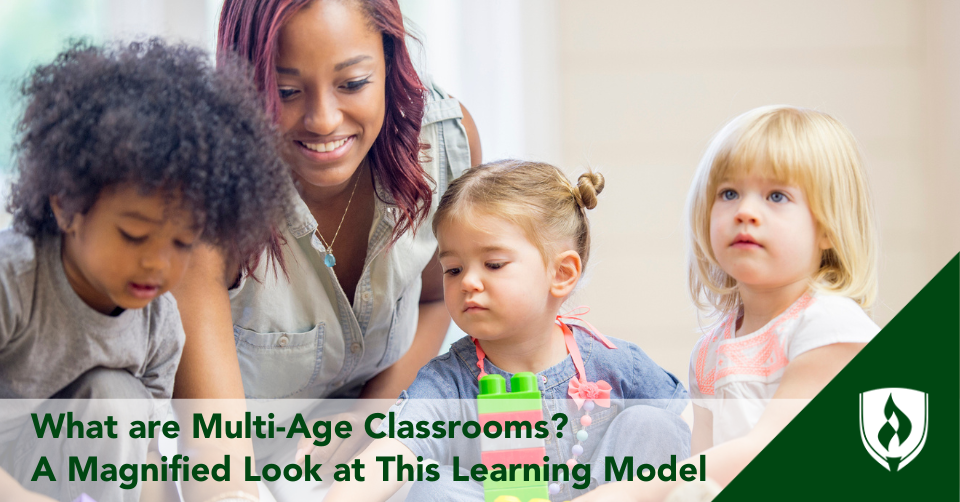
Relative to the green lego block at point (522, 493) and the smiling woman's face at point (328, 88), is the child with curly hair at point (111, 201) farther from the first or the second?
the green lego block at point (522, 493)

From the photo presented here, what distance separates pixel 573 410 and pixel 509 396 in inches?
6.7

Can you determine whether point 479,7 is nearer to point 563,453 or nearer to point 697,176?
point 697,176

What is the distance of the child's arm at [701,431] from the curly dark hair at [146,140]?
0.62 metres

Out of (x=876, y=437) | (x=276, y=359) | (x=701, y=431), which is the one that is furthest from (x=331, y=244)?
(x=876, y=437)

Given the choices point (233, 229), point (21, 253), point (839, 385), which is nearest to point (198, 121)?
point (233, 229)

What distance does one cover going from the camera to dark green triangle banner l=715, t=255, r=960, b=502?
85 cm

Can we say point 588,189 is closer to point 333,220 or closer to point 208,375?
point 333,220

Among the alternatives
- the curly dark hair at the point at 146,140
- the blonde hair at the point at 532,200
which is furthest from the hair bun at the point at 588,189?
the curly dark hair at the point at 146,140

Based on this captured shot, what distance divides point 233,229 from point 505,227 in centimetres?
41

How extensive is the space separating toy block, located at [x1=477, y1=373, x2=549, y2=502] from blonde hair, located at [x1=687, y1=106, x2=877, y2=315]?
1.05 feet

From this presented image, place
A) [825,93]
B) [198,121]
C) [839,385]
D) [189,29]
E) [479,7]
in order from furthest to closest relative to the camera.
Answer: [825,93] → [479,7] → [189,29] → [839,385] → [198,121]

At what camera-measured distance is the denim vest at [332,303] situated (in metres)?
1.05

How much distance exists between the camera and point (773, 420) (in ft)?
2.90

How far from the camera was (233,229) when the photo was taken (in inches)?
29.2
